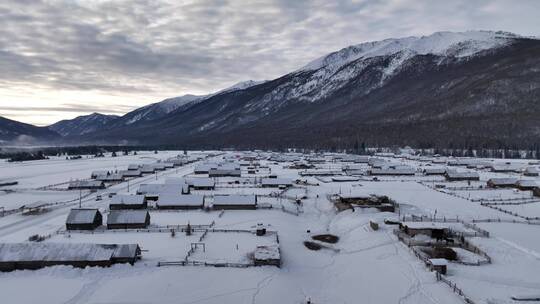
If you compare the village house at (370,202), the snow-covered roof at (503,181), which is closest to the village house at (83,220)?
the village house at (370,202)

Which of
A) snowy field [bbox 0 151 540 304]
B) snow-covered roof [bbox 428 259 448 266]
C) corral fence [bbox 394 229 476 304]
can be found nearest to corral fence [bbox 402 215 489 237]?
snowy field [bbox 0 151 540 304]

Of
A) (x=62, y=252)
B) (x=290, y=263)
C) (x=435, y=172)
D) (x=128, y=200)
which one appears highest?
(x=435, y=172)

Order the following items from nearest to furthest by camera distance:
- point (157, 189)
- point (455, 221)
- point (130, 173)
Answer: point (455, 221)
point (157, 189)
point (130, 173)

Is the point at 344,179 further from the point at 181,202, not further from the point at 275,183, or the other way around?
the point at 181,202

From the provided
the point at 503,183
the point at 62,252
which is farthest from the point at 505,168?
the point at 62,252

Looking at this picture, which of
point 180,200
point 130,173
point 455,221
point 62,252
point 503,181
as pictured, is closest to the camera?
point 62,252

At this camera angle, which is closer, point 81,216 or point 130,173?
point 81,216
